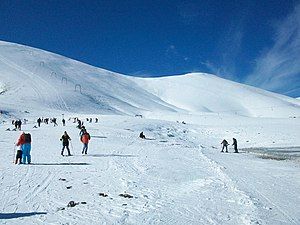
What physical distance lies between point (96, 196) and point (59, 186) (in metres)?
2.09

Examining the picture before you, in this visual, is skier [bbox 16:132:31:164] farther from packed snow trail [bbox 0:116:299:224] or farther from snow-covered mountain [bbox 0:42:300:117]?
snow-covered mountain [bbox 0:42:300:117]

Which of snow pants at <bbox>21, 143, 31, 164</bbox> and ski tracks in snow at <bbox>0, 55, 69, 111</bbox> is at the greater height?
ski tracks in snow at <bbox>0, 55, 69, 111</bbox>

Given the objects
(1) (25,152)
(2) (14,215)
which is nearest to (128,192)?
(2) (14,215)

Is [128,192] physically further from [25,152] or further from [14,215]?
[25,152]

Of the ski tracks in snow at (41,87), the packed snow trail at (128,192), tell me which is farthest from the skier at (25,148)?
the ski tracks in snow at (41,87)

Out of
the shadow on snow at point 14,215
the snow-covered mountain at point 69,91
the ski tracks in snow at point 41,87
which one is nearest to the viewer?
the shadow on snow at point 14,215

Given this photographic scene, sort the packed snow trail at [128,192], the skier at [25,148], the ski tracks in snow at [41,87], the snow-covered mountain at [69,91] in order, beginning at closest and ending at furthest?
the packed snow trail at [128,192] < the skier at [25,148] < the ski tracks in snow at [41,87] < the snow-covered mountain at [69,91]

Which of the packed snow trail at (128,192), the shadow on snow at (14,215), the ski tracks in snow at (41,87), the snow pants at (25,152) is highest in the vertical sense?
the ski tracks in snow at (41,87)

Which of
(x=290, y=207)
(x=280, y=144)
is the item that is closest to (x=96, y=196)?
(x=290, y=207)

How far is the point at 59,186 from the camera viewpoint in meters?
13.2

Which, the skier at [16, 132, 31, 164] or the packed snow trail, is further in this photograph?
the skier at [16, 132, 31, 164]

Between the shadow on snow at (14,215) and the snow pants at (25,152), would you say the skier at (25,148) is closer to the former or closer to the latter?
the snow pants at (25,152)

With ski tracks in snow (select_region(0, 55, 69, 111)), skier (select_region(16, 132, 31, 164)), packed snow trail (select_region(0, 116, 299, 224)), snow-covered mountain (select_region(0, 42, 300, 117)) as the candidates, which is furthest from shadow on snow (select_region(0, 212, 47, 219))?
ski tracks in snow (select_region(0, 55, 69, 111))

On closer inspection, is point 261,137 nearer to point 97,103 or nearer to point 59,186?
point 59,186
